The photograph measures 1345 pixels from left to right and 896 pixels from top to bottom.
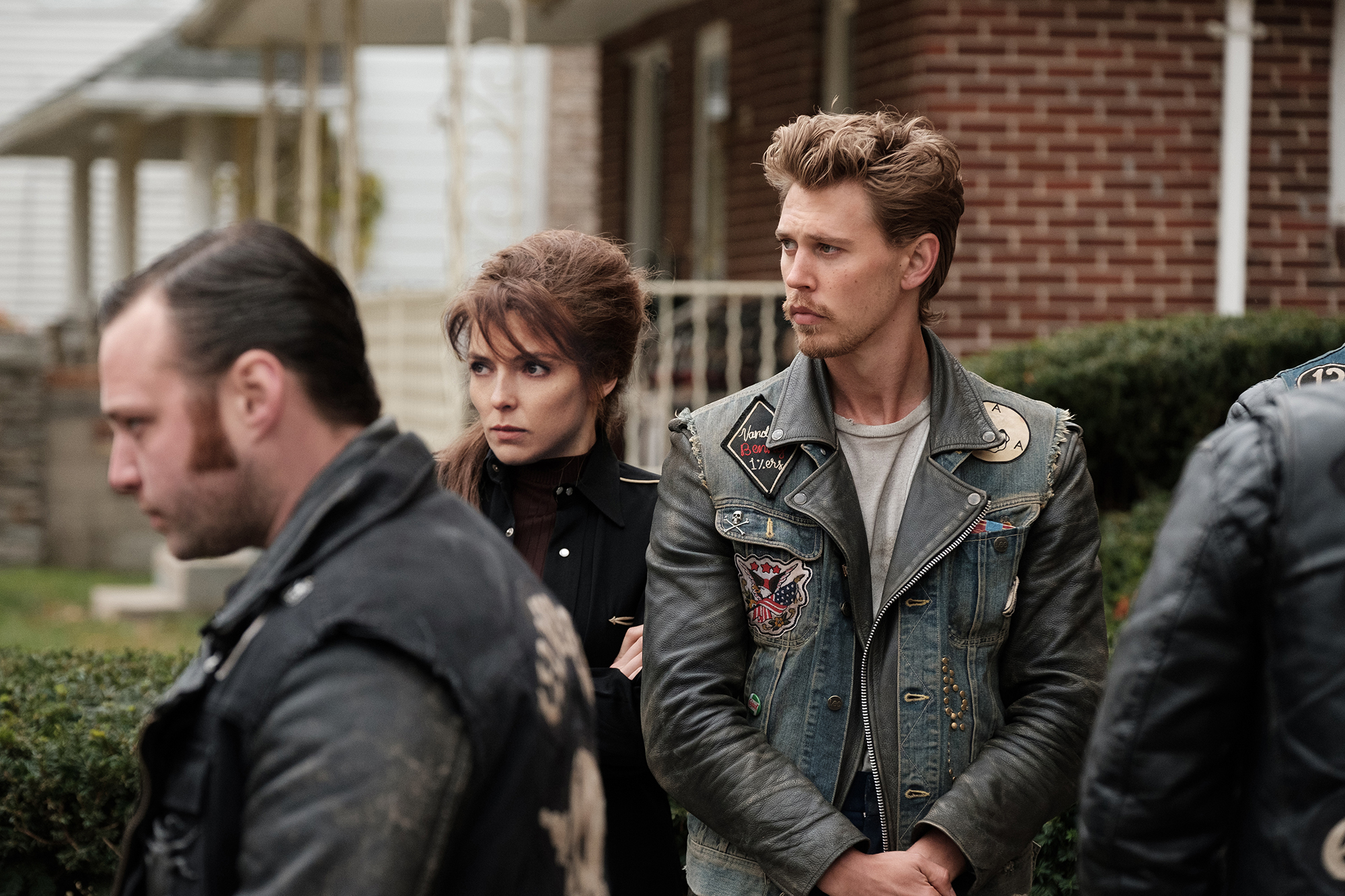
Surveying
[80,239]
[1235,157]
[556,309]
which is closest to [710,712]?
[556,309]

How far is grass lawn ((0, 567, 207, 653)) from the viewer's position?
9.83 m

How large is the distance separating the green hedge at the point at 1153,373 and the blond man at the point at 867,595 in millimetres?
4152

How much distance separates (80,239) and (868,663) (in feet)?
63.8

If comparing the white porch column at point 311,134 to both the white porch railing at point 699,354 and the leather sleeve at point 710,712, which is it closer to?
the white porch railing at point 699,354

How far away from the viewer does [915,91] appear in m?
8.24

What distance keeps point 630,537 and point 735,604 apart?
1.39 ft

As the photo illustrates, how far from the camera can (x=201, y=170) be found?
17.0m

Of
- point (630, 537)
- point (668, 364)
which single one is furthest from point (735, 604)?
point (668, 364)

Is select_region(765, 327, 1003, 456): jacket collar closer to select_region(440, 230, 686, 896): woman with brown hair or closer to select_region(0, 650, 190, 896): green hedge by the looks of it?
select_region(440, 230, 686, 896): woman with brown hair

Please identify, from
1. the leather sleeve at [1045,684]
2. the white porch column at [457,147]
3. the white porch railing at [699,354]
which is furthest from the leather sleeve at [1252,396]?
the white porch column at [457,147]

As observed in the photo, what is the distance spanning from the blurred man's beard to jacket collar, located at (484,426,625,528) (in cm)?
130

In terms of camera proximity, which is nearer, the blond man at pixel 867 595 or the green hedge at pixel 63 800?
the blond man at pixel 867 595

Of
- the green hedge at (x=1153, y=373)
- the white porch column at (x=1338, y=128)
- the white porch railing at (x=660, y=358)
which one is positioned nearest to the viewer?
the green hedge at (x=1153, y=373)

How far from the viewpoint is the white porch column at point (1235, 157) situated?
816 centimetres
